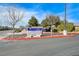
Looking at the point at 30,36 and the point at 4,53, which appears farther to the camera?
the point at 30,36

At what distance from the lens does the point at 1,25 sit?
9305 millimetres

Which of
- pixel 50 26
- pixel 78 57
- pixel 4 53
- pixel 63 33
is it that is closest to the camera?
pixel 78 57

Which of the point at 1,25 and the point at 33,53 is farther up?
the point at 1,25

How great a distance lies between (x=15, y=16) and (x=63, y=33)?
4051mm

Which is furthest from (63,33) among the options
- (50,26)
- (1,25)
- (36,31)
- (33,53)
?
(33,53)

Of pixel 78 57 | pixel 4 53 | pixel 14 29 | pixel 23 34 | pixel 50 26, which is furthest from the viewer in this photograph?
pixel 50 26

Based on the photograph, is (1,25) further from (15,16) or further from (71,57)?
(71,57)

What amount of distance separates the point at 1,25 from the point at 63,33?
525 centimetres

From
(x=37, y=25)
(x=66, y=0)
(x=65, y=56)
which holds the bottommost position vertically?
(x=65, y=56)

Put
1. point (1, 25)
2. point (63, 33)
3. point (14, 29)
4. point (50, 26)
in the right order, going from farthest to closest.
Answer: point (63, 33) → point (50, 26) → point (14, 29) → point (1, 25)

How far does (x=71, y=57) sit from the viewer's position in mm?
5941

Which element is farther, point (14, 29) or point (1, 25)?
point (14, 29)

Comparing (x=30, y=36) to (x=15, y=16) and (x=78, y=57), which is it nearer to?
(x=15, y=16)

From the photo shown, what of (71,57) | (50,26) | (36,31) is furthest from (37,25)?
Answer: (71,57)
